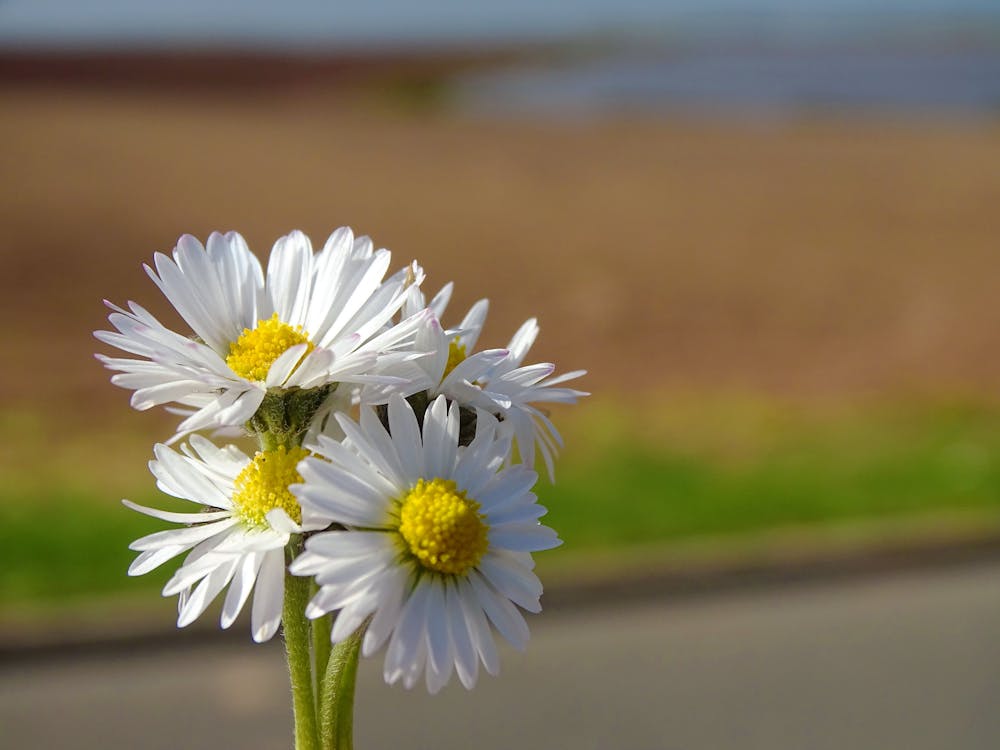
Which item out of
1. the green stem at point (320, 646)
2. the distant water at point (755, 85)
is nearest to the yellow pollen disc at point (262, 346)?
the green stem at point (320, 646)

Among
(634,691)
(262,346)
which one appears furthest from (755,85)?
(262,346)

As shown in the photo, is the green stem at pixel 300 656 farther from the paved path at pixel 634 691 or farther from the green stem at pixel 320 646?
the paved path at pixel 634 691

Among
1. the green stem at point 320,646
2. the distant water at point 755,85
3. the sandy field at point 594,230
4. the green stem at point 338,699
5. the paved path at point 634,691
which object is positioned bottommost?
the paved path at point 634,691

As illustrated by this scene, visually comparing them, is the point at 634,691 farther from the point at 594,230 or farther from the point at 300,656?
the point at 594,230

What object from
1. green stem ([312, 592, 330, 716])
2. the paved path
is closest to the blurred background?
the paved path

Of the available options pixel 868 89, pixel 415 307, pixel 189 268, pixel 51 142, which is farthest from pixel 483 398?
pixel 868 89
